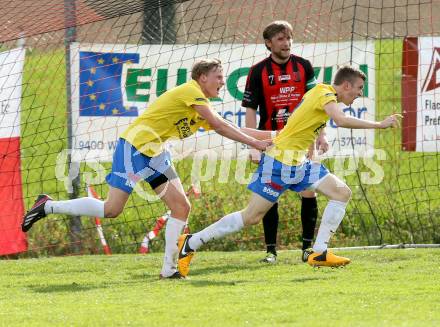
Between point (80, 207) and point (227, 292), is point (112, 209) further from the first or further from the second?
point (227, 292)

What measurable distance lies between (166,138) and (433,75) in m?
3.77

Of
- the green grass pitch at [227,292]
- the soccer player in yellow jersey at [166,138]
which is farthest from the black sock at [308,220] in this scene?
the soccer player in yellow jersey at [166,138]

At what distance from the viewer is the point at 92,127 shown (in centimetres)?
1122

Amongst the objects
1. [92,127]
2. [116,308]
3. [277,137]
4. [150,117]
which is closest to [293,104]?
[277,137]

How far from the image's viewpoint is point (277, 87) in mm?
9625

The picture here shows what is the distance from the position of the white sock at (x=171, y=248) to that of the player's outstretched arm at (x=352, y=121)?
1.46 meters

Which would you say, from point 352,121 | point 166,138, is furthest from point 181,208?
point 352,121

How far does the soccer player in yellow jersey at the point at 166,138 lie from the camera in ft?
27.6

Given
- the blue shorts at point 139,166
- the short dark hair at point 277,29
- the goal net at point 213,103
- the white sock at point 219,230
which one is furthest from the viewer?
the goal net at point 213,103

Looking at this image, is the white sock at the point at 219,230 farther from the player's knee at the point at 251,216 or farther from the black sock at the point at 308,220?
the black sock at the point at 308,220

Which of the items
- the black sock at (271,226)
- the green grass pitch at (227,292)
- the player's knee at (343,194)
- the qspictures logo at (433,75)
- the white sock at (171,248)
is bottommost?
the green grass pitch at (227,292)

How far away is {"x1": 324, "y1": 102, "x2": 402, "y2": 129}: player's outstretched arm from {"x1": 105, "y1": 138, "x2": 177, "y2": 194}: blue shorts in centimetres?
134

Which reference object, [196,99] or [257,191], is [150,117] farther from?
[257,191]

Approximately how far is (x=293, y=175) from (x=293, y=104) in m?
1.25
